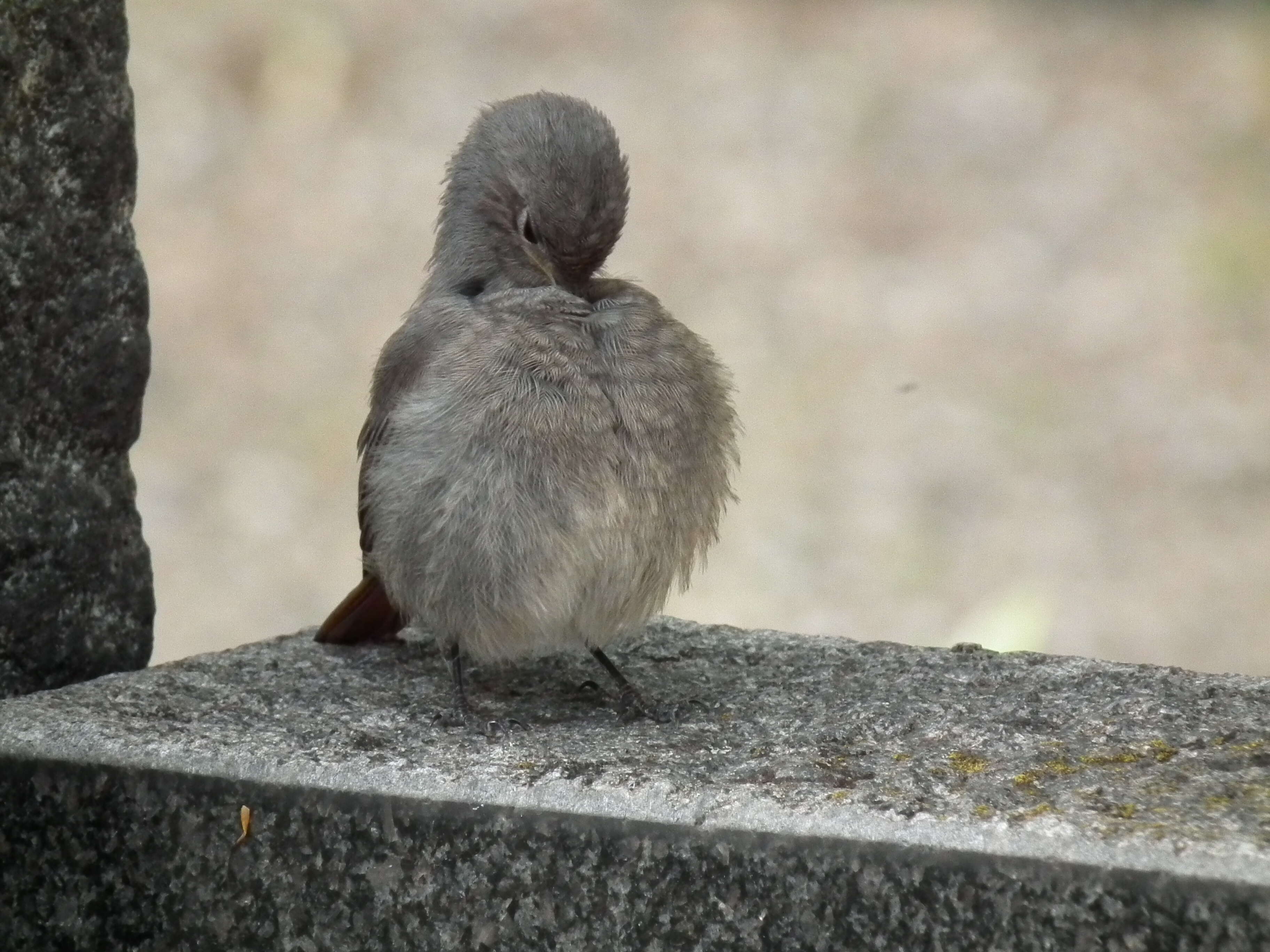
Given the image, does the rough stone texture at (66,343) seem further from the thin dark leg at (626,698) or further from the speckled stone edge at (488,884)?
the thin dark leg at (626,698)

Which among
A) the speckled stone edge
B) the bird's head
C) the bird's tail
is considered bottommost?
the speckled stone edge

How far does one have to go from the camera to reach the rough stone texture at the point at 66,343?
3459 mm

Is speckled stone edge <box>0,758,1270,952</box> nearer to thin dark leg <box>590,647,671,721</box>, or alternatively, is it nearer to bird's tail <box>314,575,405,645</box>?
thin dark leg <box>590,647,671,721</box>

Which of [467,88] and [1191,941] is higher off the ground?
[467,88]

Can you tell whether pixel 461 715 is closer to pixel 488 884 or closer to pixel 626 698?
pixel 626 698

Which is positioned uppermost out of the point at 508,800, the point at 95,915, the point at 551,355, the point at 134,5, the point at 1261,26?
the point at 1261,26

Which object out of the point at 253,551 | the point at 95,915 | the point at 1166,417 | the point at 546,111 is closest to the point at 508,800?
the point at 95,915

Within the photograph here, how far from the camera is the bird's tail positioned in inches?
164

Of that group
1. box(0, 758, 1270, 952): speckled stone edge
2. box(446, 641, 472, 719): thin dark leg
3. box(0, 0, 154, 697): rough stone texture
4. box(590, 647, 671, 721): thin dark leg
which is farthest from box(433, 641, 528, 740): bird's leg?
box(0, 0, 154, 697): rough stone texture

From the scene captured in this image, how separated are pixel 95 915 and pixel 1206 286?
6665 millimetres

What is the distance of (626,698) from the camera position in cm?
382

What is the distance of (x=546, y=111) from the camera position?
12.5ft

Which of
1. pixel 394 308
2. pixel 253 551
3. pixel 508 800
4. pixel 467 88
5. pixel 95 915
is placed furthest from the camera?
pixel 467 88

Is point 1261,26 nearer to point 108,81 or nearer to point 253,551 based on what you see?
point 253,551
